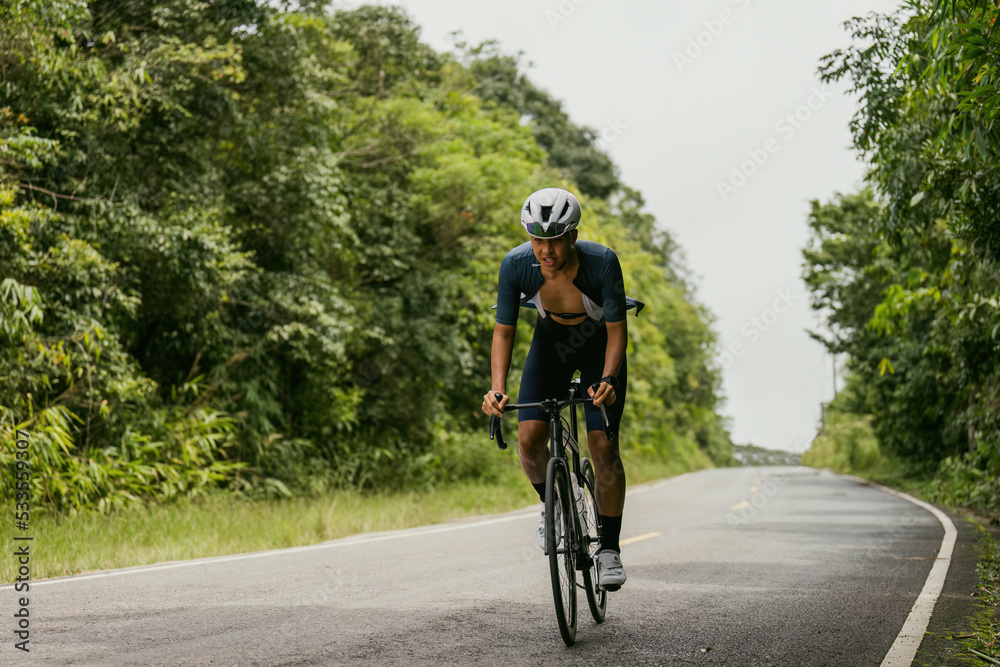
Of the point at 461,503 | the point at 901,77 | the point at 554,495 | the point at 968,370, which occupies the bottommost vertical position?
the point at 461,503

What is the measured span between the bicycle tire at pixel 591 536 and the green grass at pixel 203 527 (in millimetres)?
4346

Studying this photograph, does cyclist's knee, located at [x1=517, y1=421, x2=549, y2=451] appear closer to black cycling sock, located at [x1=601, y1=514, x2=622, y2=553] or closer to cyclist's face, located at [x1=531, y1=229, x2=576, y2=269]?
black cycling sock, located at [x1=601, y1=514, x2=622, y2=553]

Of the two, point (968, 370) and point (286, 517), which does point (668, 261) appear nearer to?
point (968, 370)

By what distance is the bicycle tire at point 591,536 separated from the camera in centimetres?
478

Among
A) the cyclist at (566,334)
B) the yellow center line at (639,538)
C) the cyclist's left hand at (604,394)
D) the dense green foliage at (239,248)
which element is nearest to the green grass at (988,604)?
the cyclist at (566,334)

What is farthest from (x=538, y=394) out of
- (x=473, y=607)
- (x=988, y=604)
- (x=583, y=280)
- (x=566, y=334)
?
(x=988, y=604)

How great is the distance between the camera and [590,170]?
41.0 m

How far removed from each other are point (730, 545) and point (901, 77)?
529cm

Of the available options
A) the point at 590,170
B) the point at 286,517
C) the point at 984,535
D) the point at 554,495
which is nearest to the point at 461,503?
the point at 286,517

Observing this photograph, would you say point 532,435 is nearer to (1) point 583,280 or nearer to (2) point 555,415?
(2) point 555,415

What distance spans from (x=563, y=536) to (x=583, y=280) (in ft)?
4.43

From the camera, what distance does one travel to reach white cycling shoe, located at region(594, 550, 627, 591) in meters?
4.64

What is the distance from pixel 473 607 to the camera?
5457 millimetres

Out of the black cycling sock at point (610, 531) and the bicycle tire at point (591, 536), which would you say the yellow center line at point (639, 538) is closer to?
the bicycle tire at point (591, 536)
